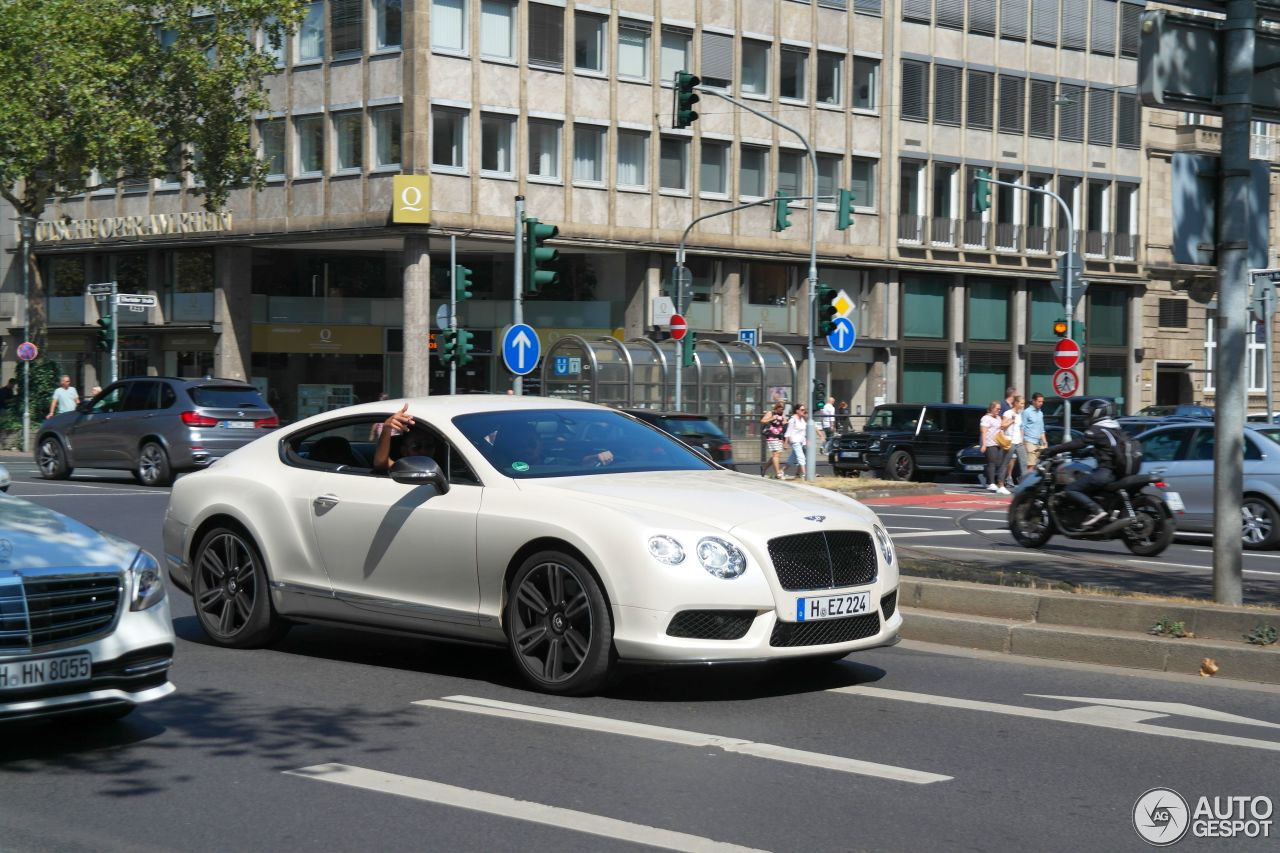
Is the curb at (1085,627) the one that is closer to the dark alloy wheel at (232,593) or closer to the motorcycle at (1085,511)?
the dark alloy wheel at (232,593)

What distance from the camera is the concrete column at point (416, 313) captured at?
4547cm

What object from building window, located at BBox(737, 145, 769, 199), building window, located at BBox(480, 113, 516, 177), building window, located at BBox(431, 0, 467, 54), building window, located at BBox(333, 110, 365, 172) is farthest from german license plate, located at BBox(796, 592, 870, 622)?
building window, located at BBox(737, 145, 769, 199)

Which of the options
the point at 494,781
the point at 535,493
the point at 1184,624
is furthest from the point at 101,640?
the point at 1184,624

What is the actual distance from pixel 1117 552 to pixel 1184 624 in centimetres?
893

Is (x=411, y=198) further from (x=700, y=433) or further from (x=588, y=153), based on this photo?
(x=700, y=433)

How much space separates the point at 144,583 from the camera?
709 cm

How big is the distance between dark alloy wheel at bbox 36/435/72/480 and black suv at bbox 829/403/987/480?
16899 millimetres

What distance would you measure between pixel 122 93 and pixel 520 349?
22.4 meters

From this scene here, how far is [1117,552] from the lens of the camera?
1838 cm

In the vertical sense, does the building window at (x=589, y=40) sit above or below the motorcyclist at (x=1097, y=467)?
above

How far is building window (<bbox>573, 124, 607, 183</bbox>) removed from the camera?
157ft

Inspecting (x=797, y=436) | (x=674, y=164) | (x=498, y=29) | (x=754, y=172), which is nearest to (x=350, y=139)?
(x=498, y=29)

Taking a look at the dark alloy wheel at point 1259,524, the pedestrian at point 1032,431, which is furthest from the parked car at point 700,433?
the dark alloy wheel at point 1259,524

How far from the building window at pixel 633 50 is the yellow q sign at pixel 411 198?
24.2 ft
